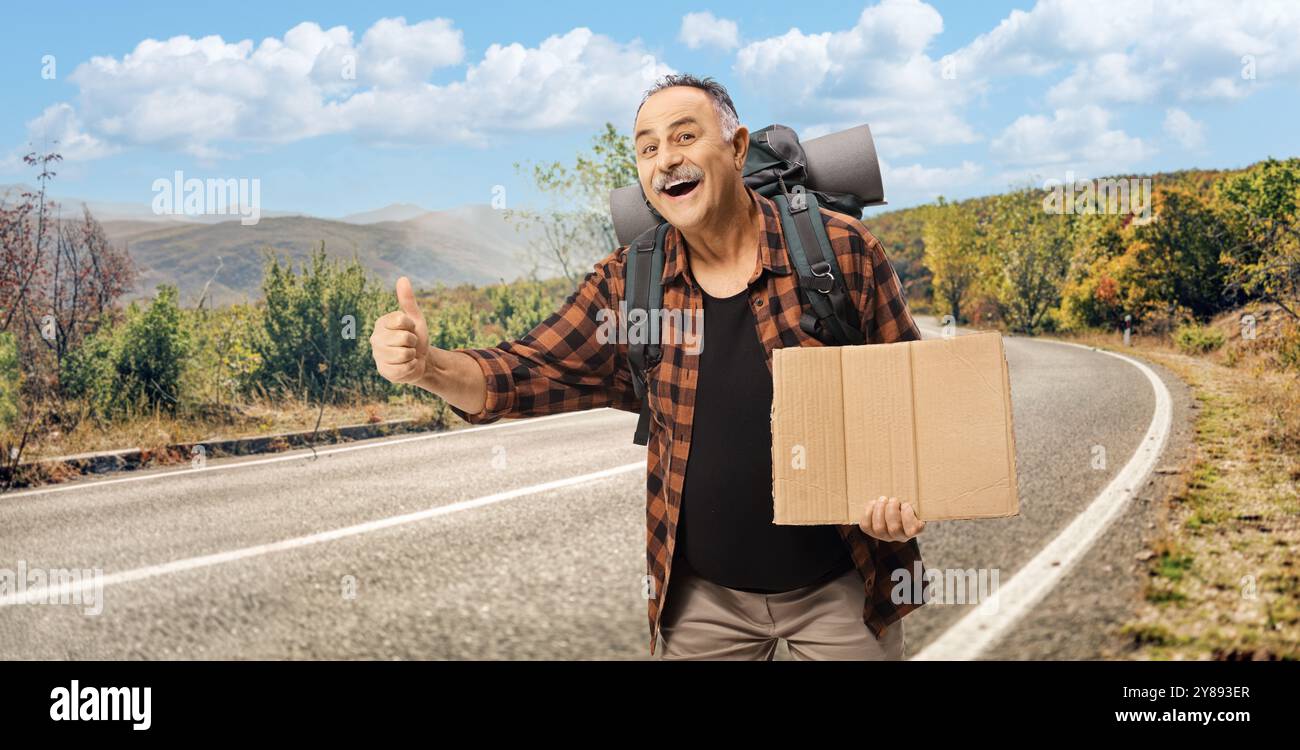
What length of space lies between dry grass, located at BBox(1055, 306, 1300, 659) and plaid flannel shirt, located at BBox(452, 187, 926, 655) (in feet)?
8.92

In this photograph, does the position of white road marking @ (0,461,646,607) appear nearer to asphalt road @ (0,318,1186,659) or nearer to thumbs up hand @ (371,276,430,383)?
asphalt road @ (0,318,1186,659)

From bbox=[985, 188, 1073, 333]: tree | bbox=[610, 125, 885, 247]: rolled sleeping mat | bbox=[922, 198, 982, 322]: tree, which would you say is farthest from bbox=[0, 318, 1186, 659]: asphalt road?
bbox=[922, 198, 982, 322]: tree

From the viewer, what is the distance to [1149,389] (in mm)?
13156

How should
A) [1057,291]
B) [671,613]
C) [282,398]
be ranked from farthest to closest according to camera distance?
[1057,291]
[282,398]
[671,613]

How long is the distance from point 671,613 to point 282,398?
1162 centimetres

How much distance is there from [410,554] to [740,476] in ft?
14.3

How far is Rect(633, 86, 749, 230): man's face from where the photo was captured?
6.98ft

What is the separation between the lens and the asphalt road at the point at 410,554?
460cm

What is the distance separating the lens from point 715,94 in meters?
2.21

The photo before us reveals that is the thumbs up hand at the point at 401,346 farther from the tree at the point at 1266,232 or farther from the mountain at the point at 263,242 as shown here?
the mountain at the point at 263,242

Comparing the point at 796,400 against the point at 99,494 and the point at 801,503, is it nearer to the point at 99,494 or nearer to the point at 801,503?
the point at 801,503

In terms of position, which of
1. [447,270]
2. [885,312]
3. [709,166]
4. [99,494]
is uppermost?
[447,270]

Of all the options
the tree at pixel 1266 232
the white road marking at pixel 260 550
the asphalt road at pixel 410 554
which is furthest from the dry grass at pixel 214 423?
the tree at pixel 1266 232

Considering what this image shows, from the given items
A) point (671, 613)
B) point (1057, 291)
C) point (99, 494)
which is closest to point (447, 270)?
point (1057, 291)
